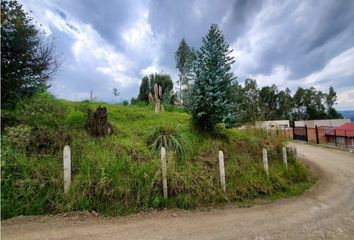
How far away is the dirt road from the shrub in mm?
1832

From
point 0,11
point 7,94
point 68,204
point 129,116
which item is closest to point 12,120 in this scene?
point 7,94

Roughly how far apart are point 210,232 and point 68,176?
2.95m

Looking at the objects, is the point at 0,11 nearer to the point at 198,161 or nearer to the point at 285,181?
the point at 198,161

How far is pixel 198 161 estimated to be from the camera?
554cm

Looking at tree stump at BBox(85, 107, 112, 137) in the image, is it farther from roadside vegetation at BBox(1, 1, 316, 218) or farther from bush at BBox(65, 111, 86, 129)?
bush at BBox(65, 111, 86, 129)

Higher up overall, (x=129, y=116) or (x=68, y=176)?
(x=129, y=116)

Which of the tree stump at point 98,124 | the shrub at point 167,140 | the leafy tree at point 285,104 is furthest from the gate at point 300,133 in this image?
the leafy tree at point 285,104

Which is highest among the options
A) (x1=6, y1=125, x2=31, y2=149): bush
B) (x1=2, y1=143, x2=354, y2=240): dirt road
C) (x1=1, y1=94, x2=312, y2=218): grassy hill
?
(x1=6, y1=125, x2=31, y2=149): bush

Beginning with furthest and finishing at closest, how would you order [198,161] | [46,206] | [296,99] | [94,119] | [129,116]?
[296,99], [129,116], [94,119], [198,161], [46,206]

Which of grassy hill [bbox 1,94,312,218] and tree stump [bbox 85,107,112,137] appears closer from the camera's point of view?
grassy hill [bbox 1,94,312,218]

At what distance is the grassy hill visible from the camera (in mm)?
3986

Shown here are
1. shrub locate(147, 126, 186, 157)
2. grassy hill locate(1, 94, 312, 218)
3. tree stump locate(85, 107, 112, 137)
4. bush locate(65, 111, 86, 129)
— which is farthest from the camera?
bush locate(65, 111, 86, 129)

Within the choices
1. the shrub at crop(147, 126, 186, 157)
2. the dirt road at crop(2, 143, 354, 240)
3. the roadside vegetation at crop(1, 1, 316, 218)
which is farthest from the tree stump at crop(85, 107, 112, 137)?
the dirt road at crop(2, 143, 354, 240)

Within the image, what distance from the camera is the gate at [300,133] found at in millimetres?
18125
